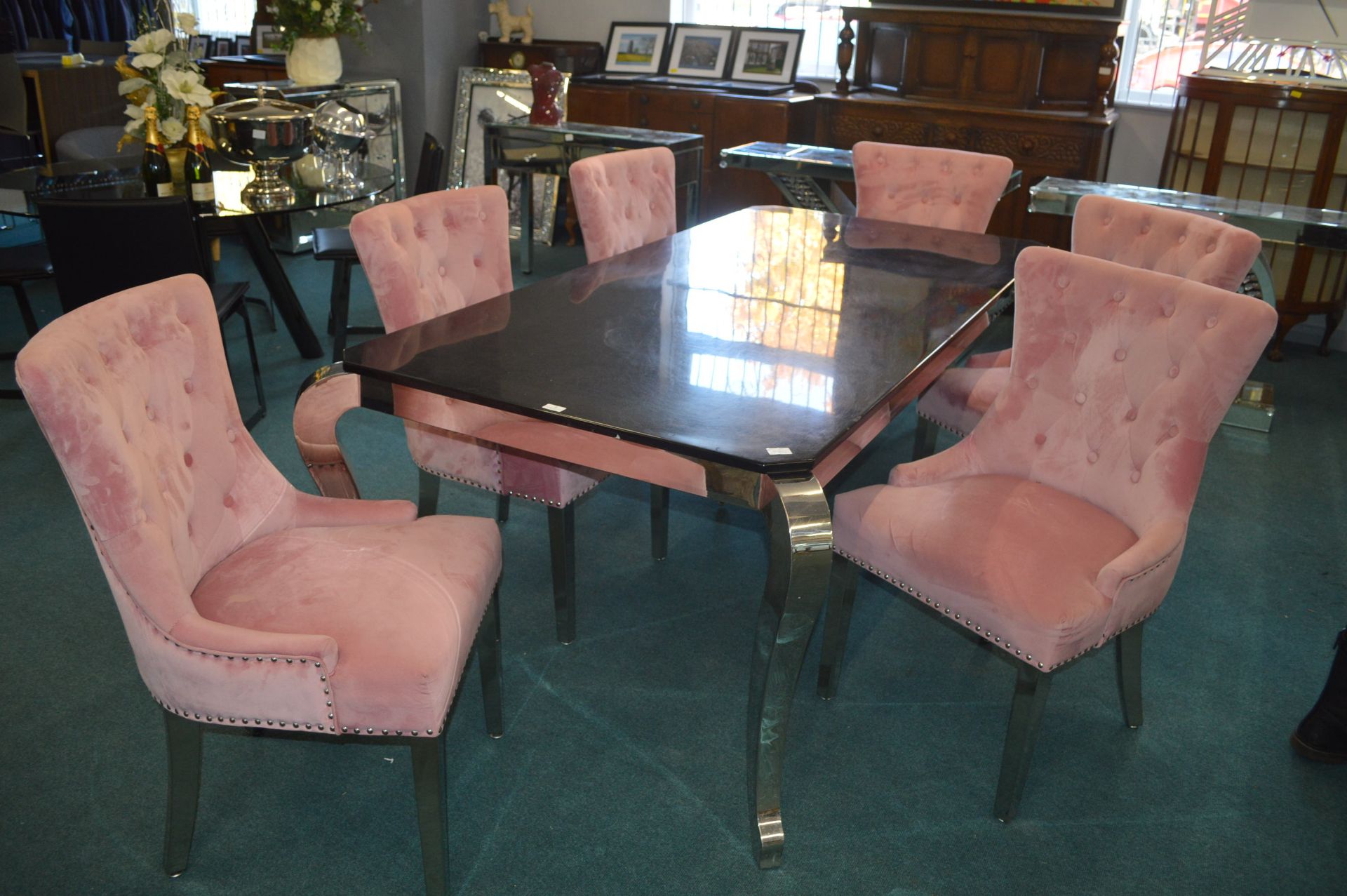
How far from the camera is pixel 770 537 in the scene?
5.75 ft

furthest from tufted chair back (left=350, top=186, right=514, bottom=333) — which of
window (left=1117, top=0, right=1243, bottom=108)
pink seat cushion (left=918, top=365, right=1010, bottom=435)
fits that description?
window (left=1117, top=0, right=1243, bottom=108)

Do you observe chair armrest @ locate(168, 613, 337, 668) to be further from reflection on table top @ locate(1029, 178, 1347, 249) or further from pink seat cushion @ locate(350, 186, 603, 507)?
reflection on table top @ locate(1029, 178, 1347, 249)

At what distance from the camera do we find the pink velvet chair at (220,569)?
4.62 ft

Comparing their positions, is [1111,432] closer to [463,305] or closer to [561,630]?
[561,630]

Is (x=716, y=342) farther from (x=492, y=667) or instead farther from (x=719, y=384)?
(x=492, y=667)

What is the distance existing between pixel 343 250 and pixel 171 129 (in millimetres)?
683

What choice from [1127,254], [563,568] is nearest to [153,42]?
[563,568]

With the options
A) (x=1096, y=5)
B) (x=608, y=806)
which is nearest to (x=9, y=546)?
(x=608, y=806)

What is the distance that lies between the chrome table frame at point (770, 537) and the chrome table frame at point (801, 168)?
82.3 inches

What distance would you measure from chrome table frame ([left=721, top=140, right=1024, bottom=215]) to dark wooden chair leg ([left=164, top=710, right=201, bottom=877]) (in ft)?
9.35

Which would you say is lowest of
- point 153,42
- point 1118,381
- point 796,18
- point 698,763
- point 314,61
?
point 698,763

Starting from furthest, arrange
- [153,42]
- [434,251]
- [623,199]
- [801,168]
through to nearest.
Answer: [801,168] < [153,42] < [623,199] < [434,251]

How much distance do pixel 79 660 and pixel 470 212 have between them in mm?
1294

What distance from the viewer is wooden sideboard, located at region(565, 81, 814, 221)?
17.1 feet
